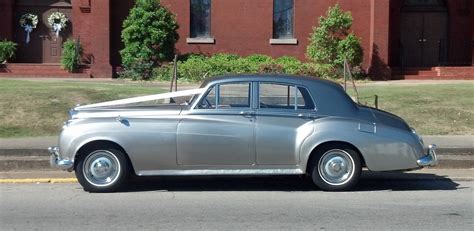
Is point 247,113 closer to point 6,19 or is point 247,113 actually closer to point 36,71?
point 36,71

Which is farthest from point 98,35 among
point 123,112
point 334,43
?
point 123,112

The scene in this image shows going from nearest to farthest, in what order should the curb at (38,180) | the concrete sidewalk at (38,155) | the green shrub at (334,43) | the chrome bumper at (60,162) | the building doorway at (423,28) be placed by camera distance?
the chrome bumper at (60,162) < the curb at (38,180) < the concrete sidewalk at (38,155) < the green shrub at (334,43) < the building doorway at (423,28)

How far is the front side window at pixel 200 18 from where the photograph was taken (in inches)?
971

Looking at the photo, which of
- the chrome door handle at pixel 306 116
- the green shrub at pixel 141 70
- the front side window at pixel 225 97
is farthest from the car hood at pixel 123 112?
the green shrub at pixel 141 70

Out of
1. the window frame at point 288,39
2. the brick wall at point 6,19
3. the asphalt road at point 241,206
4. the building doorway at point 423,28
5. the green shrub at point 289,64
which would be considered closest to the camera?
the asphalt road at point 241,206

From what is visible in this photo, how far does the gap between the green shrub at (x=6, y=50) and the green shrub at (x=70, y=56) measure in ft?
5.72

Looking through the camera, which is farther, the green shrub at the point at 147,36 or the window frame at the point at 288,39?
the window frame at the point at 288,39

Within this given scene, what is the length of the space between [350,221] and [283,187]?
224 centimetres

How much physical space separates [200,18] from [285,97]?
16174 millimetres

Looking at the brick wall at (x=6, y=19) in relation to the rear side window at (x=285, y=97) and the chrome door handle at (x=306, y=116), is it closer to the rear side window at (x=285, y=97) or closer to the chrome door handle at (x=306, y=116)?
the rear side window at (x=285, y=97)

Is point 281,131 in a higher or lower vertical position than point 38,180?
higher

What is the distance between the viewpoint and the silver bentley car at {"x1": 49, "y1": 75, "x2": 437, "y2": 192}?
862 centimetres

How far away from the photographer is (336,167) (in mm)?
8828

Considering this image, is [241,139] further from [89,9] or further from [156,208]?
[89,9]
